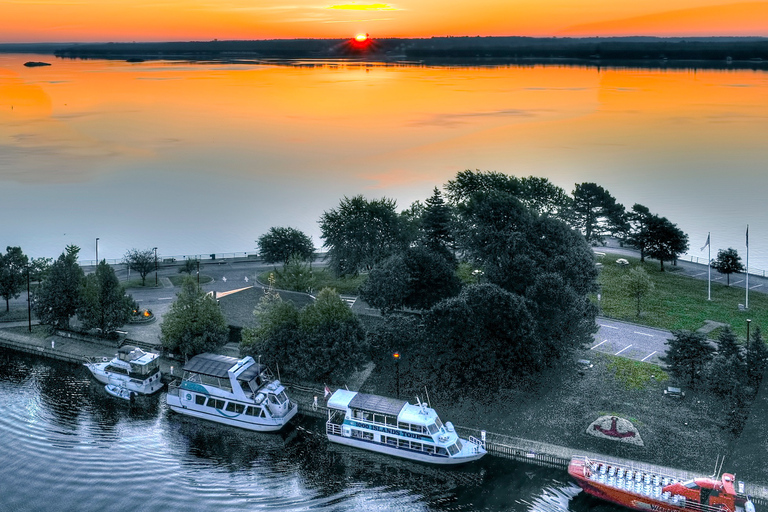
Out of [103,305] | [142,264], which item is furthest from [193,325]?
[142,264]

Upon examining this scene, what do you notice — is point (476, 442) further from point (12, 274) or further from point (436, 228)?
point (12, 274)

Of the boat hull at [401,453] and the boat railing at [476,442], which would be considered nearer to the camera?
the boat hull at [401,453]

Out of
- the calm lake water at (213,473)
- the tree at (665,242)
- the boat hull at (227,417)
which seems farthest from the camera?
the tree at (665,242)

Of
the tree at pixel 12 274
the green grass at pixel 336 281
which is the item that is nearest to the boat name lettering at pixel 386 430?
the green grass at pixel 336 281

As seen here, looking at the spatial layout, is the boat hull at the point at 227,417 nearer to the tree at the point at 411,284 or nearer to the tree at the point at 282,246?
the tree at the point at 411,284

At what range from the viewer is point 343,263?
62.2m

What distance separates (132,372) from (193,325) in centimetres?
439

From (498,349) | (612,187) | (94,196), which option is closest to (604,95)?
(612,187)

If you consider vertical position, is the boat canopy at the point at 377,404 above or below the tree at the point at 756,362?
below

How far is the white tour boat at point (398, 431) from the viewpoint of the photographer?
35.2m

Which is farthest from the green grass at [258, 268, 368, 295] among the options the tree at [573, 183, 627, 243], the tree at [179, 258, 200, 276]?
the tree at [573, 183, 627, 243]

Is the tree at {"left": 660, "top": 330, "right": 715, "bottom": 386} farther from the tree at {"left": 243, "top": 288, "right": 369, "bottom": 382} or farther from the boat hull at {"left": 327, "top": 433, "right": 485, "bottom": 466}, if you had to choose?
the tree at {"left": 243, "top": 288, "right": 369, "bottom": 382}

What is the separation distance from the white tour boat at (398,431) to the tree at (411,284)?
502 inches

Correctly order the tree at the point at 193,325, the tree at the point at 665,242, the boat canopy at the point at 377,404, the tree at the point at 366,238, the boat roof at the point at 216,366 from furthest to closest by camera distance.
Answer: the tree at the point at 665,242 < the tree at the point at 366,238 < the tree at the point at 193,325 < the boat roof at the point at 216,366 < the boat canopy at the point at 377,404
